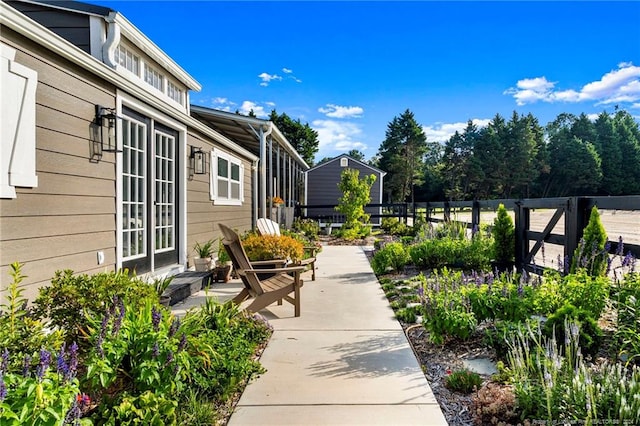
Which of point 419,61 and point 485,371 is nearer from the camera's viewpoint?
point 485,371

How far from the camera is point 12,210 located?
3.03 meters

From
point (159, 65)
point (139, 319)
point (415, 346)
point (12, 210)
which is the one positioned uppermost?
point (159, 65)

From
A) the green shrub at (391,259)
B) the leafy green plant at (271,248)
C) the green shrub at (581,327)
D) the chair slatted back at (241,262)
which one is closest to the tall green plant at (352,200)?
the green shrub at (391,259)

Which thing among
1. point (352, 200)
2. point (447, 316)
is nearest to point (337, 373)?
point (447, 316)

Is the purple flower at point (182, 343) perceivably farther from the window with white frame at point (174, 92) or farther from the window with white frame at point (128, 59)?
the window with white frame at point (174, 92)

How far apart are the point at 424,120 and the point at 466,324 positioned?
142 ft

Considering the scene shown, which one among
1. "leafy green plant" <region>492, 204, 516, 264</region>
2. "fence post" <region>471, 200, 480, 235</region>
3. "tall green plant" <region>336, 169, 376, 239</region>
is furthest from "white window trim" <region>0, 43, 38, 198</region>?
"tall green plant" <region>336, 169, 376, 239</region>

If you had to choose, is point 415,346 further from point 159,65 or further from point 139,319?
point 159,65

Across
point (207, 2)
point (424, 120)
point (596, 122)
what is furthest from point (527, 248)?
point (596, 122)

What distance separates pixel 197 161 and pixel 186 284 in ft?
8.20

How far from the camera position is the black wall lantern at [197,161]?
21.9 ft

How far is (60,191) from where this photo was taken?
3.56 meters

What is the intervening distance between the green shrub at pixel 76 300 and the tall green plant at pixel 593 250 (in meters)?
3.86

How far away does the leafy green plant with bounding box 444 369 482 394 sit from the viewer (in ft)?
8.42
